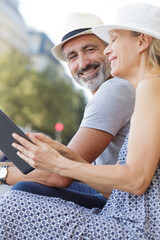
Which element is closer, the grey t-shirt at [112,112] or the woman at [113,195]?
the woman at [113,195]

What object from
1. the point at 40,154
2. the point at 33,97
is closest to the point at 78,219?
the point at 40,154

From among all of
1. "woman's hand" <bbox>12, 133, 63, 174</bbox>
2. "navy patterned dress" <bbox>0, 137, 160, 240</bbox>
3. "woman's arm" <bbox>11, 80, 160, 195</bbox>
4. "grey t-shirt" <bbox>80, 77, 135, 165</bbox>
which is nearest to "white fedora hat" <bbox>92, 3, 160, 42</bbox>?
"woman's arm" <bbox>11, 80, 160, 195</bbox>

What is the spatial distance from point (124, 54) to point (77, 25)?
1506 mm

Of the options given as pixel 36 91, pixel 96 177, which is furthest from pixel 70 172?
pixel 36 91

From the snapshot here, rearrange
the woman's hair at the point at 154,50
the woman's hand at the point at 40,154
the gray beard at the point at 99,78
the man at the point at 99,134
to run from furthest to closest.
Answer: the gray beard at the point at 99,78, the man at the point at 99,134, the woman's hair at the point at 154,50, the woman's hand at the point at 40,154

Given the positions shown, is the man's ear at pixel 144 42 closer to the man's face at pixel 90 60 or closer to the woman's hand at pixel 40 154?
the woman's hand at pixel 40 154

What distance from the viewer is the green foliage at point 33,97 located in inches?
1326

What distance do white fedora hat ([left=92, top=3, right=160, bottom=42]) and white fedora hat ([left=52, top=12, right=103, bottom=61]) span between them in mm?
1299

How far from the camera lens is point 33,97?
34500 millimetres

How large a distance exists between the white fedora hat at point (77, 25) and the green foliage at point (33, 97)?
2987 cm

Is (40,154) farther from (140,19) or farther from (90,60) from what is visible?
(90,60)

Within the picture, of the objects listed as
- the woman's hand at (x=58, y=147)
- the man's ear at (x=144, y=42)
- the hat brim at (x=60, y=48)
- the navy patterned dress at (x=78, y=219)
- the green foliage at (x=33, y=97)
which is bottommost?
the green foliage at (x=33, y=97)

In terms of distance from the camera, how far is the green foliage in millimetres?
33688

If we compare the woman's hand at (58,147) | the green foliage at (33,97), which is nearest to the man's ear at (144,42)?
the woman's hand at (58,147)
